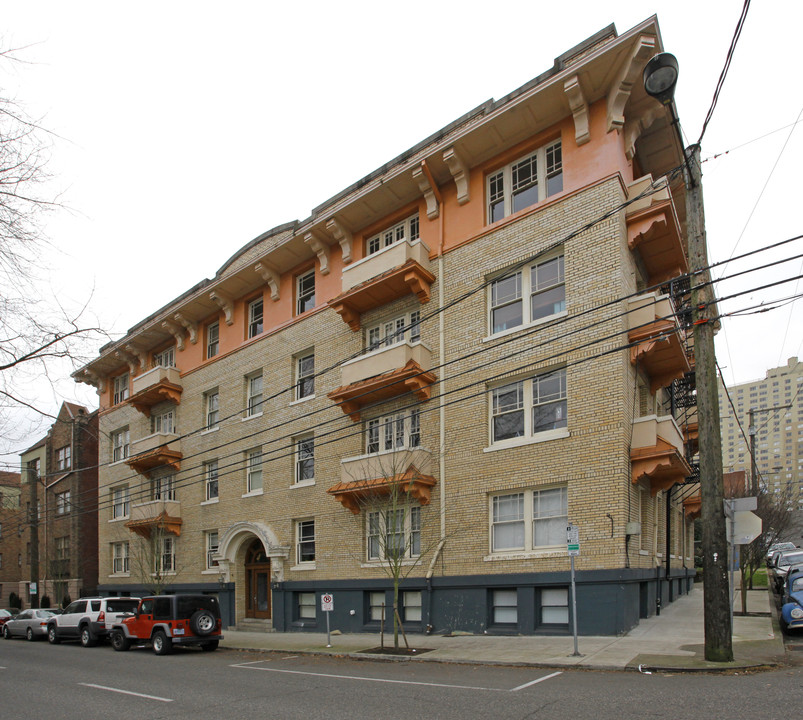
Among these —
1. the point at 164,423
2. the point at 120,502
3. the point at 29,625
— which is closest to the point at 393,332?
the point at 164,423

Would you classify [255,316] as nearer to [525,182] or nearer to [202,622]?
[202,622]

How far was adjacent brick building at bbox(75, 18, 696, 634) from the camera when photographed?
1633 cm

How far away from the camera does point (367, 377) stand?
20312mm

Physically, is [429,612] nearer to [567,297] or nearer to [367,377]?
[367,377]

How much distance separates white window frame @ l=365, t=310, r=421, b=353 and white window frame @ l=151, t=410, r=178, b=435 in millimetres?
12577

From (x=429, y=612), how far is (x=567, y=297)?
917 cm

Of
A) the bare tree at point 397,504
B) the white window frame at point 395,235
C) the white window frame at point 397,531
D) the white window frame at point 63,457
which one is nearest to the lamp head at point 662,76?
the white window frame at point 395,235

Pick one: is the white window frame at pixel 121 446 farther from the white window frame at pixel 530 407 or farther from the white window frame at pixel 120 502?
the white window frame at pixel 530 407

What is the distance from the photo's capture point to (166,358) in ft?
105

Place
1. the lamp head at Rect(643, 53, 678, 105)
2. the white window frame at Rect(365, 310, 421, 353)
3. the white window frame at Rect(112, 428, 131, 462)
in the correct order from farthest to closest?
the white window frame at Rect(112, 428, 131, 462)
the white window frame at Rect(365, 310, 421, 353)
the lamp head at Rect(643, 53, 678, 105)

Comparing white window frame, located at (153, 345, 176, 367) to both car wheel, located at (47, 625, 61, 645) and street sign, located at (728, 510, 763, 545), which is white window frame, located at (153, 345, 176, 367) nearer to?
car wheel, located at (47, 625, 61, 645)

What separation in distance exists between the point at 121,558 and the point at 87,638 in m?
10.9

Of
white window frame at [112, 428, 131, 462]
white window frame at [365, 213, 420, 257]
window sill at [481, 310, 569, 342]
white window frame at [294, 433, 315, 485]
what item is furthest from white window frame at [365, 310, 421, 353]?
white window frame at [112, 428, 131, 462]

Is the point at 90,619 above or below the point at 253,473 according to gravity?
below
